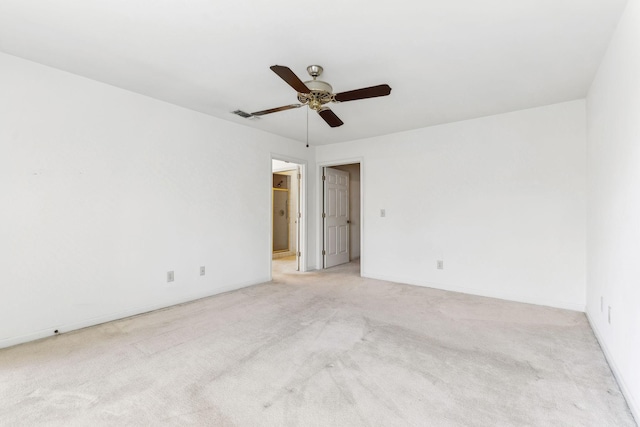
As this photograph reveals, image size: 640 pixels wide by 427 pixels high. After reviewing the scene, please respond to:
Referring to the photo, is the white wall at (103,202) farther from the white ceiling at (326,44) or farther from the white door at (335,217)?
the white door at (335,217)

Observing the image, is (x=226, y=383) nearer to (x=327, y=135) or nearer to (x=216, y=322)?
(x=216, y=322)

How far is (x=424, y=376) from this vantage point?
78.7 inches

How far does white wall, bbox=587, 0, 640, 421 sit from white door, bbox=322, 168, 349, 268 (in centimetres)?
380

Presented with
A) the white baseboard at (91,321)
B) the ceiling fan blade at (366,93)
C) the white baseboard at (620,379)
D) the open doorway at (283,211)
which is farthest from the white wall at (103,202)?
the white baseboard at (620,379)

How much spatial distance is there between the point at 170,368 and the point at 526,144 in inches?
170

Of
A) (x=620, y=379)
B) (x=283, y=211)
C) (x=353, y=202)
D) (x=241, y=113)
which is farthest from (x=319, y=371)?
(x=283, y=211)

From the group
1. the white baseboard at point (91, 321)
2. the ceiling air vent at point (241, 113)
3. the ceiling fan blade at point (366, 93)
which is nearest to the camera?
the ceiling fan blade at point (366, 93)

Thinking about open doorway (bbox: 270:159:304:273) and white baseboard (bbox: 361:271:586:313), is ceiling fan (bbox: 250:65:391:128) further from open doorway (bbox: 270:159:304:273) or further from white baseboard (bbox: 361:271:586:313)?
open doorway (bbox: 270:159:304:273)

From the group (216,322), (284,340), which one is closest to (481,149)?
(284,340)

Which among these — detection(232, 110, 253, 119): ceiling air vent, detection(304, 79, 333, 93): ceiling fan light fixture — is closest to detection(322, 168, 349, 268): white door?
detection(232, 110, 253, 119): ceiling air vent

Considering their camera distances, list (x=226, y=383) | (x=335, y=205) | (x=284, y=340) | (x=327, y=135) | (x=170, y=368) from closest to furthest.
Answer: (x=226, y=383), (x=170, y=368), (x=284, y=340), (x=327, y=135), (x=335, y=205)

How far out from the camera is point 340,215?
20.0 feet

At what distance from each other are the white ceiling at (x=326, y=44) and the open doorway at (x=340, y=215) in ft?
8.69

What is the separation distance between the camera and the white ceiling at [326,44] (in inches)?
72.7
